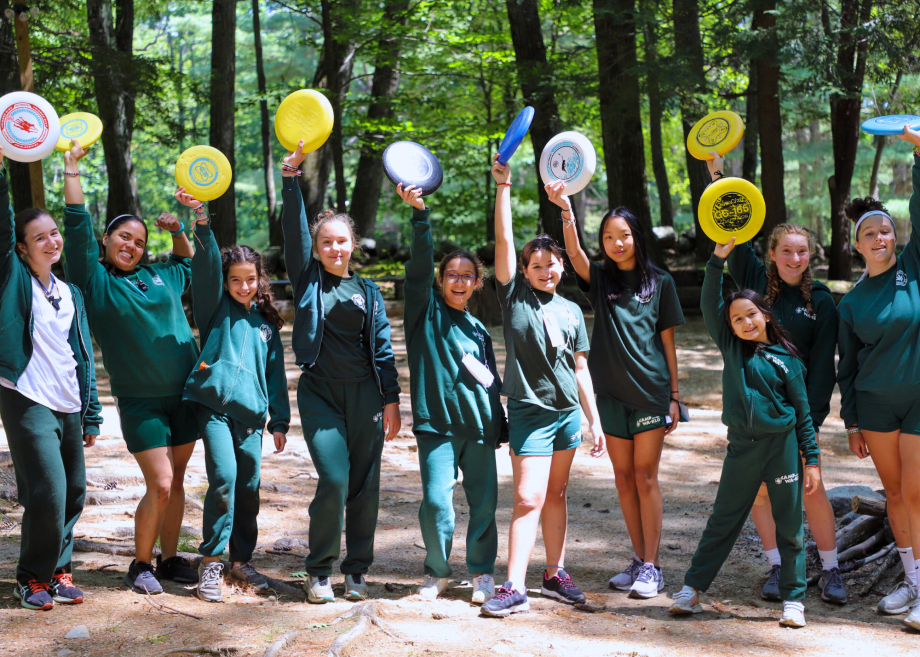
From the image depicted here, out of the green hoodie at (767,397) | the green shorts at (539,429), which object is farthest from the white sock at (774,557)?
the green shorts at (539,429)

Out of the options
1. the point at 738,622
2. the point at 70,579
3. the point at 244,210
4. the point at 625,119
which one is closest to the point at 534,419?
the point at 738,622

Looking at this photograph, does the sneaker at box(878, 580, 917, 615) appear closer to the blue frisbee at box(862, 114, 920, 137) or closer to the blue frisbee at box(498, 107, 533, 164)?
the blue frisbee at box(862, 114, 920, 137)

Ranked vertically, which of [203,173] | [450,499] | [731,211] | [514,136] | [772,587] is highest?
[514,136]

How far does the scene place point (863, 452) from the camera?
388cm

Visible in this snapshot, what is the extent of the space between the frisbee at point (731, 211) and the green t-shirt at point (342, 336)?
178cm

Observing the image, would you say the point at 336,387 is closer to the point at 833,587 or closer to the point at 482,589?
the point at 482,589

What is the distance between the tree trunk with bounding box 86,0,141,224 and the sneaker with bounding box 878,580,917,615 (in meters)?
9.65

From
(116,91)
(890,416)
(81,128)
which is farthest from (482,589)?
(116,91)

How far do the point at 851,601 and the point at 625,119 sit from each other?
8.81 metres

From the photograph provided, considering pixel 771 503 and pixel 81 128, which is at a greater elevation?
pixel 81 128

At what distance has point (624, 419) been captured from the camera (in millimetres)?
4055

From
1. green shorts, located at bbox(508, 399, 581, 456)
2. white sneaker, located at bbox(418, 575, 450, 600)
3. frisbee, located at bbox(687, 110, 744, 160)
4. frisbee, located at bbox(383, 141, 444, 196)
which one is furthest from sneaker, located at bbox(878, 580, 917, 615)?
frisbee, located at bbox(383, 141, 444, 196)

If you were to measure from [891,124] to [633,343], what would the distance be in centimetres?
158

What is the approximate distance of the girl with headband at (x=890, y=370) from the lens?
3.66 m
